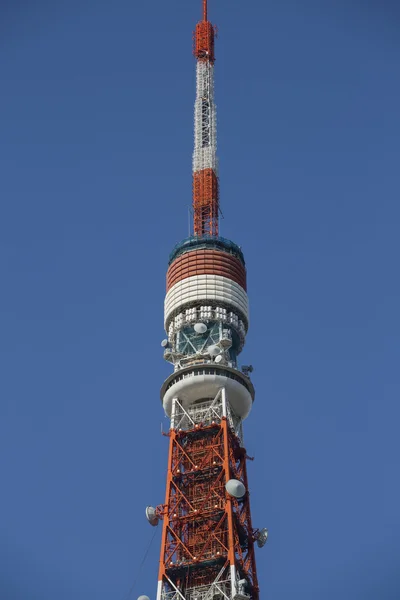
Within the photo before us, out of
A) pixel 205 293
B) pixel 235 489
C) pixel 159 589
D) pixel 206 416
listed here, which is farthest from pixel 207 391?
pixel 159 589

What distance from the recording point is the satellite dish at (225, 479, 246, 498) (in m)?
A: 101

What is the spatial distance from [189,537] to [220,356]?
646 inches

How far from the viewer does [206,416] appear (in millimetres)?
109688

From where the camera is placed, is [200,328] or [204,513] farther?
[200,328]

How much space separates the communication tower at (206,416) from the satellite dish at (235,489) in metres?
0.08

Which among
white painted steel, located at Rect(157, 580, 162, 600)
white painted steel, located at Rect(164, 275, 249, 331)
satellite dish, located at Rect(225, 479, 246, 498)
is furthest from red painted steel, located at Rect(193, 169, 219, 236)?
white painted steel, located at Rect(157, 580, 162, 600)

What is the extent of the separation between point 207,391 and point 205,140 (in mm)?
32036

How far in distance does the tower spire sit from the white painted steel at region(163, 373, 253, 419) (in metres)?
19.0

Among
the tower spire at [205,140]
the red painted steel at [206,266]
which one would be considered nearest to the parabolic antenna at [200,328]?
the red painted steel at [206,266]

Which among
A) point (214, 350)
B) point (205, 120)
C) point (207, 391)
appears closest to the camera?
point (214, 350)

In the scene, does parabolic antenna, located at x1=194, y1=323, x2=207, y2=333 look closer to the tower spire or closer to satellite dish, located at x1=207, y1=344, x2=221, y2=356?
satellite dish, located at x1=207, y1=344, x2=221, y2=356

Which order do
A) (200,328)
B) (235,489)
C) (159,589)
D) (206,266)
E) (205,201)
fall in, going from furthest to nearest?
(205,201) → (206,266) → (200,328) → (235,489) → (159,589)

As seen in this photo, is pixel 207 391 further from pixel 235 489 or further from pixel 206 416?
pixel 235 489

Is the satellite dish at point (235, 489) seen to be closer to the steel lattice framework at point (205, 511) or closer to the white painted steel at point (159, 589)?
the steel lattice framework at point (205, 511)
